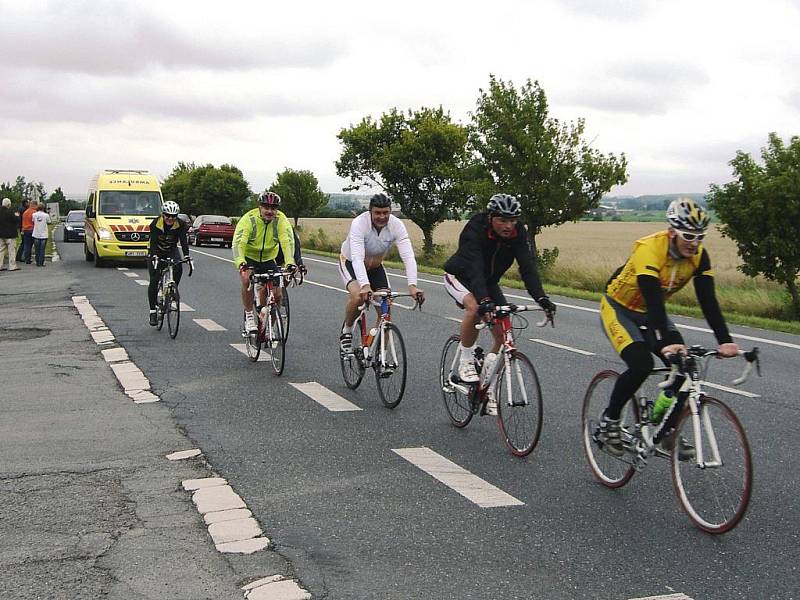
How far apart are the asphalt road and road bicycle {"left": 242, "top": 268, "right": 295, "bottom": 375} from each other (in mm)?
259

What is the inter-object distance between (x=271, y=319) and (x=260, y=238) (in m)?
0.88

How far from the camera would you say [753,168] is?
19562mm

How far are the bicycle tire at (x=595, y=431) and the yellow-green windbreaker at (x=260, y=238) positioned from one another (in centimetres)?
463

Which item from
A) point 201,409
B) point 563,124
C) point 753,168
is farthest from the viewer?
point 563,124

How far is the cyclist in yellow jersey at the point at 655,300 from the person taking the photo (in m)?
5.16

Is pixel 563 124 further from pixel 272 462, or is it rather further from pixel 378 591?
pixel 378 591

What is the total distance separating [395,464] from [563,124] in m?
26.5

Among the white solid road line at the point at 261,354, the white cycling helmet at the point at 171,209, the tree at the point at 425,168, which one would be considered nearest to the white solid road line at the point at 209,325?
the white solid road line at the point at 261,354

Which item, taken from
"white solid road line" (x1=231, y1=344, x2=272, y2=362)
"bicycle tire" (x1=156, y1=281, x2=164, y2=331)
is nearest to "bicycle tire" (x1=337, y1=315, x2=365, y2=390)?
"white solid road line" (x1=231, y1=344, x2=272, y2=362)

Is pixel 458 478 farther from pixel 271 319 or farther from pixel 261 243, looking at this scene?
pixel 261 243

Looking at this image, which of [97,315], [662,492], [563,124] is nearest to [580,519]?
[662,492]

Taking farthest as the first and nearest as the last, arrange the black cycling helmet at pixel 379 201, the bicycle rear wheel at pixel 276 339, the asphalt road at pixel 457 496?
the bicycle rear wheel at pixel 276 339, the black cycling helmet at pixel 379 201, the asphalt road at pixel 457 496

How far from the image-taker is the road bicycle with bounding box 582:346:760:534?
4.89 m

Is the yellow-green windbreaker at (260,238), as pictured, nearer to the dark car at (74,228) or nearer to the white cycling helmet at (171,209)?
the white cycling helmet at (171,209)
